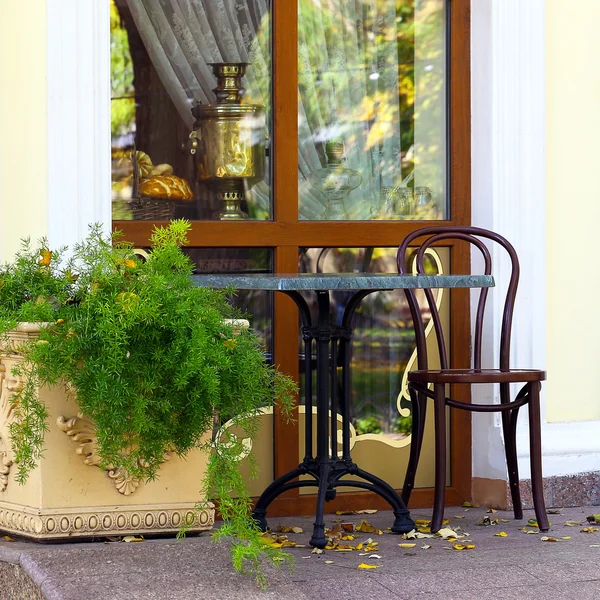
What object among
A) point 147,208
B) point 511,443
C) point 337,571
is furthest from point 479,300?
point 337,571

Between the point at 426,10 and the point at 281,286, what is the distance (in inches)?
79.3

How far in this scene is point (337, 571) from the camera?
11.9ft

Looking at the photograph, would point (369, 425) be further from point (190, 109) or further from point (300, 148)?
point (190, 109)

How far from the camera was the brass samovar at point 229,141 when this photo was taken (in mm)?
4812

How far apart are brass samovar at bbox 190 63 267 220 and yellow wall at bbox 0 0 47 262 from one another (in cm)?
77

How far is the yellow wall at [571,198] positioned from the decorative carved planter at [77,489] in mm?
2066

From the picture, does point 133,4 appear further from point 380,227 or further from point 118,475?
point 118,475

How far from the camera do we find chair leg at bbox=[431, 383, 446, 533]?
4.18 meters

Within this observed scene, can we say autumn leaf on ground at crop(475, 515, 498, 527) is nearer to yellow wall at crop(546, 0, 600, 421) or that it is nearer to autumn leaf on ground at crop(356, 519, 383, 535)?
autumn leaf on ground at crop(356, 519, 383, 535)

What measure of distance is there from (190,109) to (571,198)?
1711 mm

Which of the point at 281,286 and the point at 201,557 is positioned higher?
the point at 281,286

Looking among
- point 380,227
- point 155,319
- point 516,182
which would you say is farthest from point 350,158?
point 155,319

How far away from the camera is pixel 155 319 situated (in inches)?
126

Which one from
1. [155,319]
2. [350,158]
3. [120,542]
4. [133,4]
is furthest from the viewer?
[350,158]
